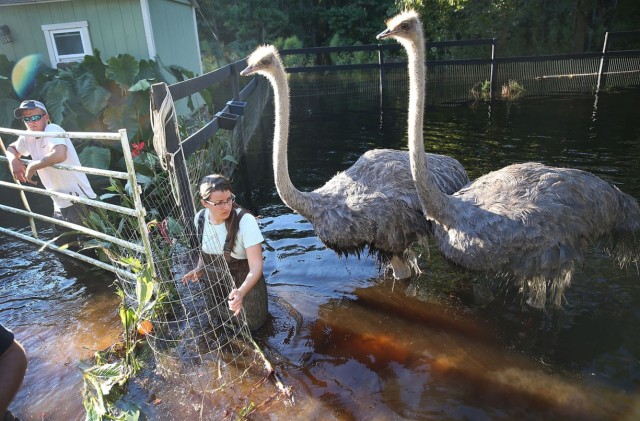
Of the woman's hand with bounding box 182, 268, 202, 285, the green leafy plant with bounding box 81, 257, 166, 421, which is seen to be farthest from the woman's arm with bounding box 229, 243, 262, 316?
the green leafy plant with bounding box 81, 257, 166, 421

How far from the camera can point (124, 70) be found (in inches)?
306

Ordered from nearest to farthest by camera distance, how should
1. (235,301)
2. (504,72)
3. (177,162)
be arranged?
(235,301) → (177,162) → (504,72)

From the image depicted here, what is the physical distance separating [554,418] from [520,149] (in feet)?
20.0

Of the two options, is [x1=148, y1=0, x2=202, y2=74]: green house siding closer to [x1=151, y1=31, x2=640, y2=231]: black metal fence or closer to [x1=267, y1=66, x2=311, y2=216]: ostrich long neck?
[x1=151, y1=31, x2=640, y2=231]: black metal fence

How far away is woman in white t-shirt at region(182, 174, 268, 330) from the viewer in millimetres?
3100

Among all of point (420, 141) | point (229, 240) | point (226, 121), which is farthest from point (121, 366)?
point (226, 121)

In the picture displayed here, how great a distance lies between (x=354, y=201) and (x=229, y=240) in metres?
1.19

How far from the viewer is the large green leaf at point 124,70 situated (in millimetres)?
7707

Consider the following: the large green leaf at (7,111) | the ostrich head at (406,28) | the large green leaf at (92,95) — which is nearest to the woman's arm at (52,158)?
the ostrich head at (406,28)

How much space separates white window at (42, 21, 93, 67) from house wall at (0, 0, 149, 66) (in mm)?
89

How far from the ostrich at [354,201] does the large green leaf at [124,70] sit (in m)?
4.46

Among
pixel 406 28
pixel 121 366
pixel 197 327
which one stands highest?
pixel 406 28

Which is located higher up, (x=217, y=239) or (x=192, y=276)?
(x=217, y=239)

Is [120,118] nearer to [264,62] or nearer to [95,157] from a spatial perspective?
[95,157]
